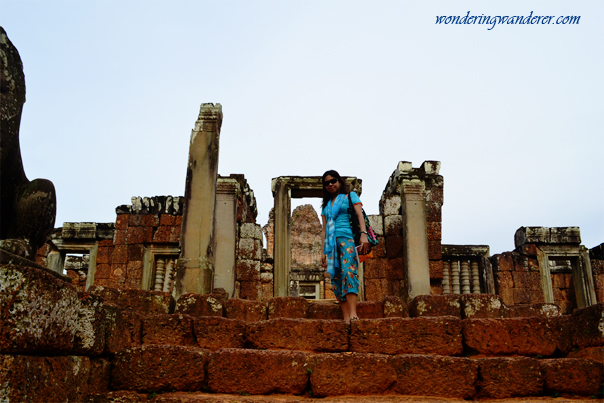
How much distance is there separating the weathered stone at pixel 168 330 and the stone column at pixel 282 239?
4.39 metres

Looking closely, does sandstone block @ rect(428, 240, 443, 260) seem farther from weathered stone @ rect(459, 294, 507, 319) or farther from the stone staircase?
the stone staircase

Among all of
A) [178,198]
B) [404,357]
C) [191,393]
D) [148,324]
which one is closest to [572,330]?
[404,357]

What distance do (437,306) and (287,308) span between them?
167cm

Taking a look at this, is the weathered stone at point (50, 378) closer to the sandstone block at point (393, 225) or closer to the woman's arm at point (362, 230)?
the woman's arm at point (362, 230)

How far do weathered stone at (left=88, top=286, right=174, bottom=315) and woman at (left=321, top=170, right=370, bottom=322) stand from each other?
1.85 metres

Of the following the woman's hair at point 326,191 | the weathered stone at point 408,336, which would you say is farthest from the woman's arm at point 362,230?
the weathered stone at point 408,336

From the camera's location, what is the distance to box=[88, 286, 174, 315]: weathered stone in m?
5.05

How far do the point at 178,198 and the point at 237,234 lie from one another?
2.46m

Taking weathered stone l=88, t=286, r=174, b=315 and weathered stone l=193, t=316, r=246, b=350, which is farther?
weathered stone l=88, t=286, r=174, b=315

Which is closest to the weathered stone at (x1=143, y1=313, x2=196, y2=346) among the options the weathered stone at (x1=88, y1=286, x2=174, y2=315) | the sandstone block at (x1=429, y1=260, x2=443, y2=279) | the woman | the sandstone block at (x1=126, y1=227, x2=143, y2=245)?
the weathered stone at (x1=88, y1=286, x2=174, y2=315)

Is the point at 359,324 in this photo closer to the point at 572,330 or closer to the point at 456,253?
the point at 572,330

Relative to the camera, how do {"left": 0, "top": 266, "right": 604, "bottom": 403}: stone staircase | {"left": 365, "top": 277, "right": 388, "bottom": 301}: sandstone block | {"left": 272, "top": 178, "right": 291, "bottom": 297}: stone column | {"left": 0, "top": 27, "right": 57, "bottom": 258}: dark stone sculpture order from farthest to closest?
{"left": 365, "top": 277, "right": 388, "bottom": 301}: sandstone block, {"left": 272, "top": 178, "right": 291, "bottom": 297}: stone column, {"left": 0, "top": 27, "right": 57, "bottom": 258}: dark stone sculpture, {"left": 0, "top": 266, "right": 604, "bottom": 403}: stone staircase

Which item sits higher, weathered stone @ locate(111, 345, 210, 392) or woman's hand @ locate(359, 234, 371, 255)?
woman's hand @ locate(359, 234, 371, 255)

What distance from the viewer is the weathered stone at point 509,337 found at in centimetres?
417
